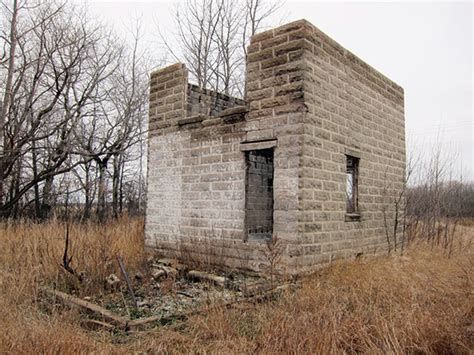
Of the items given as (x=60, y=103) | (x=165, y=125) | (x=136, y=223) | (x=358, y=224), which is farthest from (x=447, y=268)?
(x=60, y=103)

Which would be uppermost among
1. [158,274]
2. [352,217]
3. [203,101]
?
[203,101]

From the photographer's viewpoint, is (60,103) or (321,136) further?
(60,103)

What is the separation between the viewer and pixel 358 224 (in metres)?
8.05

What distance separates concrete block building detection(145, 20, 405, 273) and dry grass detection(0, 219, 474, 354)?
113 centimetres

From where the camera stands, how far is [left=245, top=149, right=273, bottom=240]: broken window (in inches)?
365

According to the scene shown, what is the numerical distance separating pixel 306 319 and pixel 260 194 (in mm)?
5482

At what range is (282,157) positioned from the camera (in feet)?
22.3

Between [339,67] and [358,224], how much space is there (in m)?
3.17

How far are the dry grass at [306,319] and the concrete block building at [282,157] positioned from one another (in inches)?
44.3

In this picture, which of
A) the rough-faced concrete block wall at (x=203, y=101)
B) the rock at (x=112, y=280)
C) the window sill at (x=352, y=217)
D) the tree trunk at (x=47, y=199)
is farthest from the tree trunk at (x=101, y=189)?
the window sill at (x=352, y=217)

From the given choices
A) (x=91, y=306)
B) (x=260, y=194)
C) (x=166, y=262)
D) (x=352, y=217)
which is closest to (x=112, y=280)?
(x=91, y=306)

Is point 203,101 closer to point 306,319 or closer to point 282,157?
point 282,157

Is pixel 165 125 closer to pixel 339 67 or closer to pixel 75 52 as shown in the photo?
pixel 339 67

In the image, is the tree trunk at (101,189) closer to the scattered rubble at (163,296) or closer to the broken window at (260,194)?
the broken window at (260,194)
